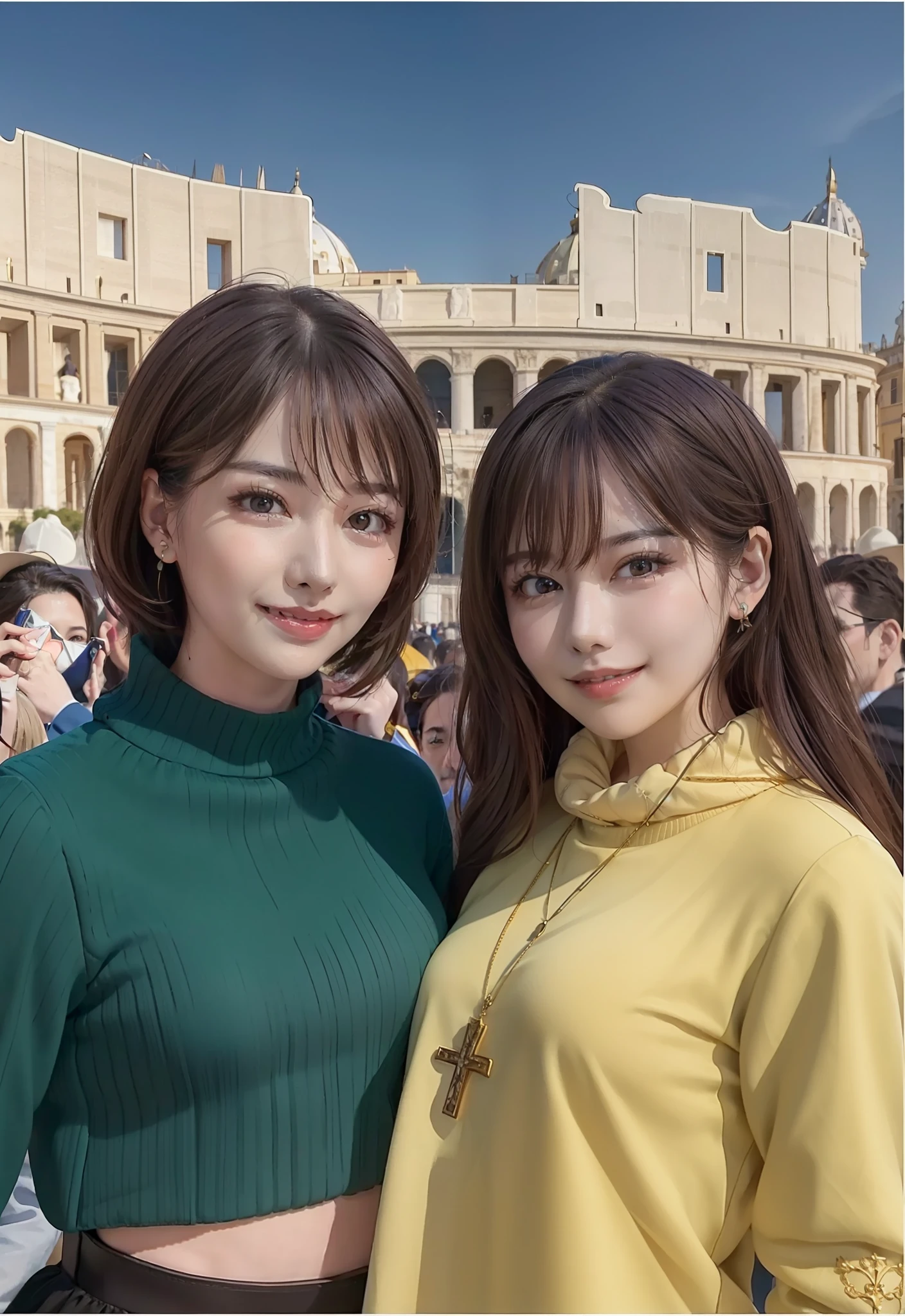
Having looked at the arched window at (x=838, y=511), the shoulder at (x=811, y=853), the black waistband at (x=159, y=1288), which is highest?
the arched window at (x=838, y=511)

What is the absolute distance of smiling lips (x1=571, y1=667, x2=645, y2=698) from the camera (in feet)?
5.51

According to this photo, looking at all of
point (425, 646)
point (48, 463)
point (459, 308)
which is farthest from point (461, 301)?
point (425, 646)

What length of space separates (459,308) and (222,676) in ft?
135

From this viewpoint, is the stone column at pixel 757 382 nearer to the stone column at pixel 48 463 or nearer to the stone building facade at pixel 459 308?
the stone building facade at pixel 459 308

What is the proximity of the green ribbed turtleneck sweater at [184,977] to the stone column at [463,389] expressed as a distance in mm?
38491

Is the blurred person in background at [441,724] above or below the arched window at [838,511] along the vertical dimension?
below

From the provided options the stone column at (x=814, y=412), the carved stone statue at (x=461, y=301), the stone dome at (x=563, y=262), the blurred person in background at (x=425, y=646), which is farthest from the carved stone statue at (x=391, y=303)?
the blurred person in background at (x=425, y=646)

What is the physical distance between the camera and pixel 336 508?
1.65 m

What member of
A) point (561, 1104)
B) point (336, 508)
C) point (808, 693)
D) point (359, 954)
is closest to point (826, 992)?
point (561, 1104)

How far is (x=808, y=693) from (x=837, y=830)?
30cm

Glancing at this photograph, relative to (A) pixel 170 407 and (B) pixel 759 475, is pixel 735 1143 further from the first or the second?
(A) pixel 170 407

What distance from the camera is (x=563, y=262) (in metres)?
47.2

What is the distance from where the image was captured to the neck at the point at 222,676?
1.77 meters

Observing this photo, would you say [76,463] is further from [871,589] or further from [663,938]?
[663,938]
